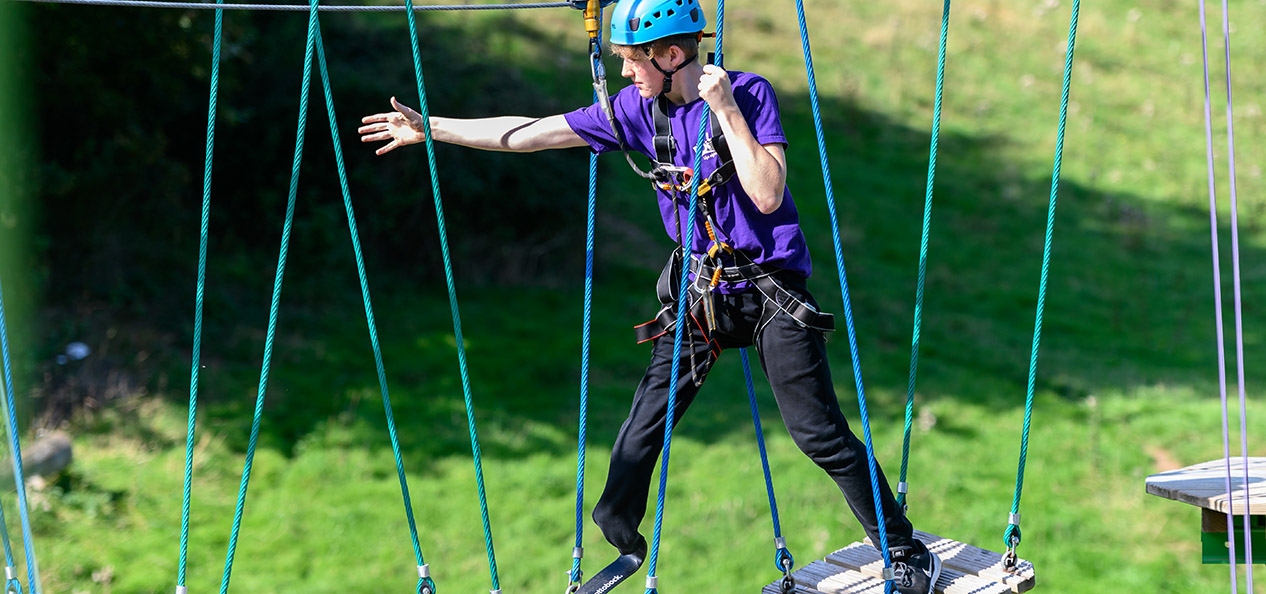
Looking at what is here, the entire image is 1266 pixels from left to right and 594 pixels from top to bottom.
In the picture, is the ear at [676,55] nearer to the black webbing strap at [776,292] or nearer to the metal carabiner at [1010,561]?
the black webbing strap at [776,292]

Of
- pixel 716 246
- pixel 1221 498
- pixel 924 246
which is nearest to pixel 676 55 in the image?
pixel 716 246

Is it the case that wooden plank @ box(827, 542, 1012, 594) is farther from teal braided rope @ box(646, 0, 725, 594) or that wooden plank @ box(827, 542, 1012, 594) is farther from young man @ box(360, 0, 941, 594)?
teal braided rope @ box(646, 0, 725, 594)

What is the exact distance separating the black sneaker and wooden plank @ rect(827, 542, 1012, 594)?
0.13 feet

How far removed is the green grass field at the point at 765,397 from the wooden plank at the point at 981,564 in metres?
3.19

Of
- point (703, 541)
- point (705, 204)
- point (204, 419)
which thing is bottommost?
point (703, 541)

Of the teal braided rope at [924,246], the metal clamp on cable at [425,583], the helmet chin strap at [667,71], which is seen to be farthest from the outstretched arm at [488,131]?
the metal clamp on cable at [425,583]

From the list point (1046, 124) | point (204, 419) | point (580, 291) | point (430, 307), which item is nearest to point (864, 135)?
point (1046, 124)

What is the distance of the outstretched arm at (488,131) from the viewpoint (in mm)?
3512

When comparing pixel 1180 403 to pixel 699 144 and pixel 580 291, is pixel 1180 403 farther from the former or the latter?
pixel 699 144

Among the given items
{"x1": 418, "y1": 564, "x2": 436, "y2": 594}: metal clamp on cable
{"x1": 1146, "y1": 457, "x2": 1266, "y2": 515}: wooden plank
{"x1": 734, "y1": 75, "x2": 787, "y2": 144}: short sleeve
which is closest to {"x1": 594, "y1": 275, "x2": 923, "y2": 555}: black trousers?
{"x1": 734, "y1": 75, "x2": 787, "y2": 144}: short sleeve

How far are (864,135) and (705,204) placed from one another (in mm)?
11018

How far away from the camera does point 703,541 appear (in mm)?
7293

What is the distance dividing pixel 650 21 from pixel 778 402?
963 millimetres

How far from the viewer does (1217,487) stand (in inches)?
143
